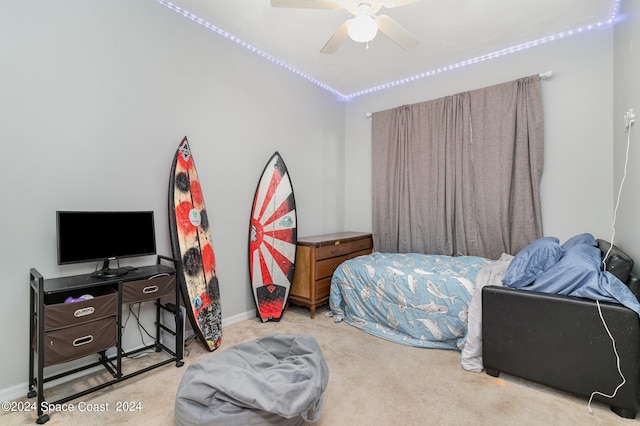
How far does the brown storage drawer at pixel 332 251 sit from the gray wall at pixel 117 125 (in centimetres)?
75

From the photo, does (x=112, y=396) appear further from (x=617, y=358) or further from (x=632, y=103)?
(x=632, y=103)

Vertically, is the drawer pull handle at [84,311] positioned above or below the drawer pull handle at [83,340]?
above

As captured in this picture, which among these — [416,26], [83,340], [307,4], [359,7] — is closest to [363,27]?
[359,7]

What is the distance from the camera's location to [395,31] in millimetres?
2078

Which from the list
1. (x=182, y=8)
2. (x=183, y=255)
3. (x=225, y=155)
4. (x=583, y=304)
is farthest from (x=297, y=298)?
(x=182, y=8)

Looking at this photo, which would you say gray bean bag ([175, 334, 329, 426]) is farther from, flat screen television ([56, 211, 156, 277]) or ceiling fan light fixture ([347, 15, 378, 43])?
ceiling fan light fixture ([347, 15, 378, 43])

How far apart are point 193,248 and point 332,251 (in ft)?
4.71

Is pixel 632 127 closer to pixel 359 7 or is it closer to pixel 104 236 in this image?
pixel 359 7

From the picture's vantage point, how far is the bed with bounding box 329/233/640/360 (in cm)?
181

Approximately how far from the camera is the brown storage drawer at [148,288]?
6.23 feet

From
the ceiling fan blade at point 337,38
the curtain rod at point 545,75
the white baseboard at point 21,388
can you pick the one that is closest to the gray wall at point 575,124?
the curtain rod at point 545,75

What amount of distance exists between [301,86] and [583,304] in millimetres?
3278

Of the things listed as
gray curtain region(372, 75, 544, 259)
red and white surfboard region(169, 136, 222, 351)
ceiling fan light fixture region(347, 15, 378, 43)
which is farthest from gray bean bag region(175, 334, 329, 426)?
gray curtain region(372, 75, 544, 259)

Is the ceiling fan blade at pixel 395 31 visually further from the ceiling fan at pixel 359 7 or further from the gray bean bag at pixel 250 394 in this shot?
the gray bean bag at pixel 250 394
